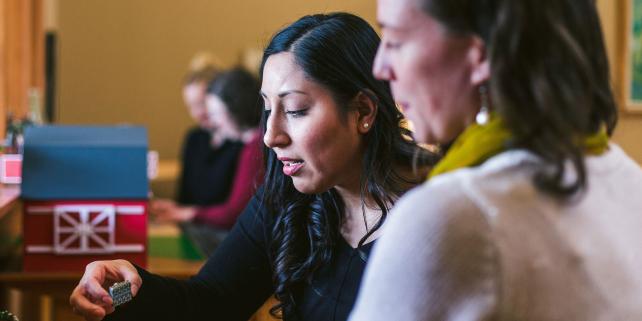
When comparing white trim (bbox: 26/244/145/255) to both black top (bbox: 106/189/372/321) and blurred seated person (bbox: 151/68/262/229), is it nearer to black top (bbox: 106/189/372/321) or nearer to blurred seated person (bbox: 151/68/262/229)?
black top (bbox: 106/189/372/321)

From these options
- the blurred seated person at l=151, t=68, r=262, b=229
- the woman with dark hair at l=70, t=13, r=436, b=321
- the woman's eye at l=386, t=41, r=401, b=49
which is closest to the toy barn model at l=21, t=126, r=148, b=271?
the woman with dark hair at l=70, t=13, r=436, b=321

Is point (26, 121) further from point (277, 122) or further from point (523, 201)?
point (523, 201)

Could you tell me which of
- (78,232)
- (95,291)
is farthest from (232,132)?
(95,291)

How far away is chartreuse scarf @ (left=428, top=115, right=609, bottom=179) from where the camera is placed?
0.93 m

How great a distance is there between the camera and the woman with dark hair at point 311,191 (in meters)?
1.69

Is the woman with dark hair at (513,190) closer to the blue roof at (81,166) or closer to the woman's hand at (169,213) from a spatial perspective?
the blue roof at (81,166)

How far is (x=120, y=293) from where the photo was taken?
1.63 metres

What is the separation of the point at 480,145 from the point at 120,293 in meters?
0.92

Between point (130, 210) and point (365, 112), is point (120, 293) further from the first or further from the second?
point (130, 210)

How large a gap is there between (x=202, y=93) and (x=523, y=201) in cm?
453

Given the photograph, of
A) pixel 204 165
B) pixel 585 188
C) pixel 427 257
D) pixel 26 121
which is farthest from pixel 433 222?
pixel 204 165

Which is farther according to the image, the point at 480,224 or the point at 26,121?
the point at 26,121

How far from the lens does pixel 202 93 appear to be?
5.30 meters

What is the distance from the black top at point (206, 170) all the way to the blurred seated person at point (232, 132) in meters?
0.11
